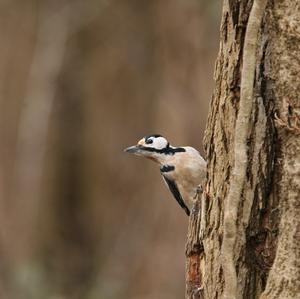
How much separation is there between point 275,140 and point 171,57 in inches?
224

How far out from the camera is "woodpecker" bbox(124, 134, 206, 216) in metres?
5.00

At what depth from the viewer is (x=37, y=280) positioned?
28.4ft

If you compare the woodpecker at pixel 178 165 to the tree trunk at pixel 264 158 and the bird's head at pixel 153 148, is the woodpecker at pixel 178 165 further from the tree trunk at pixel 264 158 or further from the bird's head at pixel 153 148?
the tree trunk at pixel 264 158

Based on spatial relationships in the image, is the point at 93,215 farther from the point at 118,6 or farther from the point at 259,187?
the point at 259,187

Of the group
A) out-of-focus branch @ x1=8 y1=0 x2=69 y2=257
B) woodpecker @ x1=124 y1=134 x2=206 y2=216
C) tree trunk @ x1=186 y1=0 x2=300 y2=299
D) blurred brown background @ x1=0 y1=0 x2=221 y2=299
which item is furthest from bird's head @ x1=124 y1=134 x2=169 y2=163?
out-of-focus branch @ x1=8 y1=0 x2=69 y2=257

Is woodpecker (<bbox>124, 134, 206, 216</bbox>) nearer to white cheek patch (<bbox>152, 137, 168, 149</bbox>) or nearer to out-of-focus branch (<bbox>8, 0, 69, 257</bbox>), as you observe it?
white cheek patch (<bbox>152, 137, 168, 149</bbox>)

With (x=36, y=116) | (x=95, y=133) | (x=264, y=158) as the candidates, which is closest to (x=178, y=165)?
(x=264, y=158)

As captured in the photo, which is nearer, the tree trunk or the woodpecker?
the tree trunk

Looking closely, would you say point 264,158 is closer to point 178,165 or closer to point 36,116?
point 178,165

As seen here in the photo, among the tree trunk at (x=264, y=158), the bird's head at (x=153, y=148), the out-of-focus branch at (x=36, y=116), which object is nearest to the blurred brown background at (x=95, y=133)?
the out-of-focus branch at (x=36, y=116)

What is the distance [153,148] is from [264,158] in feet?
6.12

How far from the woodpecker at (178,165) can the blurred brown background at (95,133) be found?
2935mm

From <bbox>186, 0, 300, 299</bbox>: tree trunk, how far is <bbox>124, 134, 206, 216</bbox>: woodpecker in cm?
155

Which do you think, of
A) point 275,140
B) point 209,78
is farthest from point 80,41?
point 275,140
